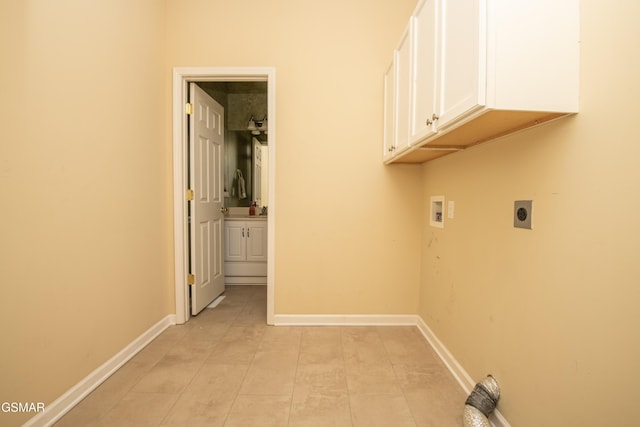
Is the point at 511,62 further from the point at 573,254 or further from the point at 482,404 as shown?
the point at 482,404

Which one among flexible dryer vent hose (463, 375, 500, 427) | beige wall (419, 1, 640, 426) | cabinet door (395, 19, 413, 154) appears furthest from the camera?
cabinet door (395, 19, 413, 154)

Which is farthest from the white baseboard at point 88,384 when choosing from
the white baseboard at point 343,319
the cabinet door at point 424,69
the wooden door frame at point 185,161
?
the cabinet door at point 424,69

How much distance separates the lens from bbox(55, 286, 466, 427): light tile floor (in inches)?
A: 57.3

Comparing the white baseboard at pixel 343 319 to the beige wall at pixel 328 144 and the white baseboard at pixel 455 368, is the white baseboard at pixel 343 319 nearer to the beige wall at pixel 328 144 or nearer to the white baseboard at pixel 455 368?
the beige wall at pixel 328 144

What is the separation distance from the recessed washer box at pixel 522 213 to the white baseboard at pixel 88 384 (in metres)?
2.31

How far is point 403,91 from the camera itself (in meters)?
1.89

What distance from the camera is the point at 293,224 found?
2496 millimetres

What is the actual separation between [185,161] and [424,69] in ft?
6.50

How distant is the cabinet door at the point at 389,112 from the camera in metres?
2.12

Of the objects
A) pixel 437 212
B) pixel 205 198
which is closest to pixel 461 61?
pixel 437 212

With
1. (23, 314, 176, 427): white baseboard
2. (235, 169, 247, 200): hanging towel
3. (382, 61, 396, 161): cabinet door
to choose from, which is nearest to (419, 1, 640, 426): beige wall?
(382, 61, 396, 161): cabinet door

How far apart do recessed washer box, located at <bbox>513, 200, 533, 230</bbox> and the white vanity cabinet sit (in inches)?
111

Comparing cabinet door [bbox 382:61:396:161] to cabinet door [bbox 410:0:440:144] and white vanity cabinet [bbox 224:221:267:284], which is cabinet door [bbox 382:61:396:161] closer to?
cabinet door [bbox 410:0:440:144]

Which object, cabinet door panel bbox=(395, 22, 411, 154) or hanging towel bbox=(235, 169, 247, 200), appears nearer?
cabinet door panel bbox=(395, 22, 411, 154)
